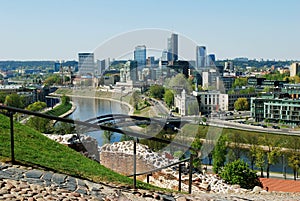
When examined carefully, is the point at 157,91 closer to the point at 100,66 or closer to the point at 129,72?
the point at 129,72

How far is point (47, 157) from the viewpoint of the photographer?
3.71 m

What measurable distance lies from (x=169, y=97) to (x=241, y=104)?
2848 cm

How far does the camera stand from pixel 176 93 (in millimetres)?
4660

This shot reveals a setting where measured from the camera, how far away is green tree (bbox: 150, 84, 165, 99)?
4445 millimetres

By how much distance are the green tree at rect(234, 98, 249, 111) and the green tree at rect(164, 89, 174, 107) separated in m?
27.4

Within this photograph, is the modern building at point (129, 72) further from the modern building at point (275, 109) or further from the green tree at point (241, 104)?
the green tree at point (241, 104)

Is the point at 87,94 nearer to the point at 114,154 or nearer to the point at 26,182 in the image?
the point at 114,154

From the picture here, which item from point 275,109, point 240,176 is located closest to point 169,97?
point 240,176

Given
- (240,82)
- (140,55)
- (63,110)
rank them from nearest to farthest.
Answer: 1. (140,55)
2. (63,110)
3. (240,82)

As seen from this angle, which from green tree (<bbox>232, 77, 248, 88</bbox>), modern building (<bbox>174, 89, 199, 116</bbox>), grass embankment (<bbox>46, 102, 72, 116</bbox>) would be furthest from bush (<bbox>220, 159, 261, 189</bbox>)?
green tree (<bbox>232, 77, 248, 88</bbox>)

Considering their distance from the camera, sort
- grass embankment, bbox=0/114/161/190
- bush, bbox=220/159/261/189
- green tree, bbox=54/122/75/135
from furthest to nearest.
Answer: green tree, bbox=54/122/75/135 → bush, bbox=220/159/261/189 → grass embankment, bbox=0/114/161/190

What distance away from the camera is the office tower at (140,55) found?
381 centimetres

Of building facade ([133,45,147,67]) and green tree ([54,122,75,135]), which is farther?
green tree ([54,122,75,135])

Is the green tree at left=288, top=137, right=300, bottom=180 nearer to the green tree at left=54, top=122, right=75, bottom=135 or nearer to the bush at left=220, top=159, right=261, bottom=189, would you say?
the bush at left=220, top=159, right=261, bottom=189
